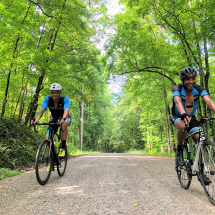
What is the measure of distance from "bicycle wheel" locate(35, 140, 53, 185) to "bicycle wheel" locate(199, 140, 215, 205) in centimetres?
285

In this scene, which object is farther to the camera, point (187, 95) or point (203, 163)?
point (187, 95)

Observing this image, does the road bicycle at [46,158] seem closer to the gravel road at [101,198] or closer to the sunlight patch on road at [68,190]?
the gravel road at [101,198]

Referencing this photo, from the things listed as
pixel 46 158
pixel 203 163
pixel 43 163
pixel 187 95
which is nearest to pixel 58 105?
pixel 46 158

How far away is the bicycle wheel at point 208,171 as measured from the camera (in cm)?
242

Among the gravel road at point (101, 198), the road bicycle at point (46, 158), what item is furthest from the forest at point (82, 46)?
the gravel road at point (101, 198)

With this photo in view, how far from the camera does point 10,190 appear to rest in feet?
10.00

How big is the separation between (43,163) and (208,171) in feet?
9.67

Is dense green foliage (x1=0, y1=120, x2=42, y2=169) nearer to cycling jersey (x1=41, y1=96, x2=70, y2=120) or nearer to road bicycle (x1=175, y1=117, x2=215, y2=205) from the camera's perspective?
cycling jersey (x1=41, y1=96, x2=70, y2=120)

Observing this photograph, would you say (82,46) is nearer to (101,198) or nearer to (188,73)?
(188,73)

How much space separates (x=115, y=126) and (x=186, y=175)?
35.7 m

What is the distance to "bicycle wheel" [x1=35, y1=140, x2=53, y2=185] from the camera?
323 centimetres

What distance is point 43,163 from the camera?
133 inches

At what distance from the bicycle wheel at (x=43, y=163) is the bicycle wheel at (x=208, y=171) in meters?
2.85

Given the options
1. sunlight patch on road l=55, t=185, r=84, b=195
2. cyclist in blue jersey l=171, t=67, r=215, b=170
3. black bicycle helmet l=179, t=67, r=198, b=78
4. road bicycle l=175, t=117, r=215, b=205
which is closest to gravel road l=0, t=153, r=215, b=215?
sunlight patch on road l=55, t=185, r=84, b=195
